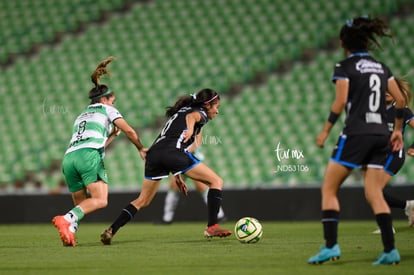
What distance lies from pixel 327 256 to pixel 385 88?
4.88 feet

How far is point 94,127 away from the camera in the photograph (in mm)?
9531

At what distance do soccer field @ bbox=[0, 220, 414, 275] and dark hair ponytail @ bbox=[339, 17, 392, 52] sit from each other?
183 cm

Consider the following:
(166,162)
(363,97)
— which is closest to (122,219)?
(166,162)

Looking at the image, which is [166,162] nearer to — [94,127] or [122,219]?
[122,219]

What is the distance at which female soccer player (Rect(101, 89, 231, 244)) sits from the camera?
945 cm

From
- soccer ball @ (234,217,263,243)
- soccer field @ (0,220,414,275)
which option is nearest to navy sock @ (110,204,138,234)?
soccer field @ (0,220,414,275)

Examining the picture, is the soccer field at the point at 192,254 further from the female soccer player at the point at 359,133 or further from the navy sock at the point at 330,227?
the female soccer player at the point at 359,133

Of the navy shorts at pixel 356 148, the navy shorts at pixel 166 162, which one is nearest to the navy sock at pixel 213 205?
the navy shorts at pixel 166 162

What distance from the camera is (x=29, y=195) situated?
51.8 feet

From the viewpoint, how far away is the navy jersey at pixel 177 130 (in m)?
9.59

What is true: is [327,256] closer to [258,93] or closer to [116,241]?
[116,241]

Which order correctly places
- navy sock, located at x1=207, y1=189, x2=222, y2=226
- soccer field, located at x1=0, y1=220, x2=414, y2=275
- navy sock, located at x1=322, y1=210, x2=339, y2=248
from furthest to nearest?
1. navy sock, located at x1=207, y1=189, x2=222, y2=226
2. navy sock, located at x1=322, y1=210, x2=339, y2=248
3. soccer field, located at x1=0, y1=220, x2=414, y2=275

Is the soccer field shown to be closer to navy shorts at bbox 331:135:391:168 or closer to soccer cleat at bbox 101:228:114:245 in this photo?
soccer cleat at bbox 101:228:114:245

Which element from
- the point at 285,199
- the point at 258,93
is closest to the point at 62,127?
the point at 258,93
